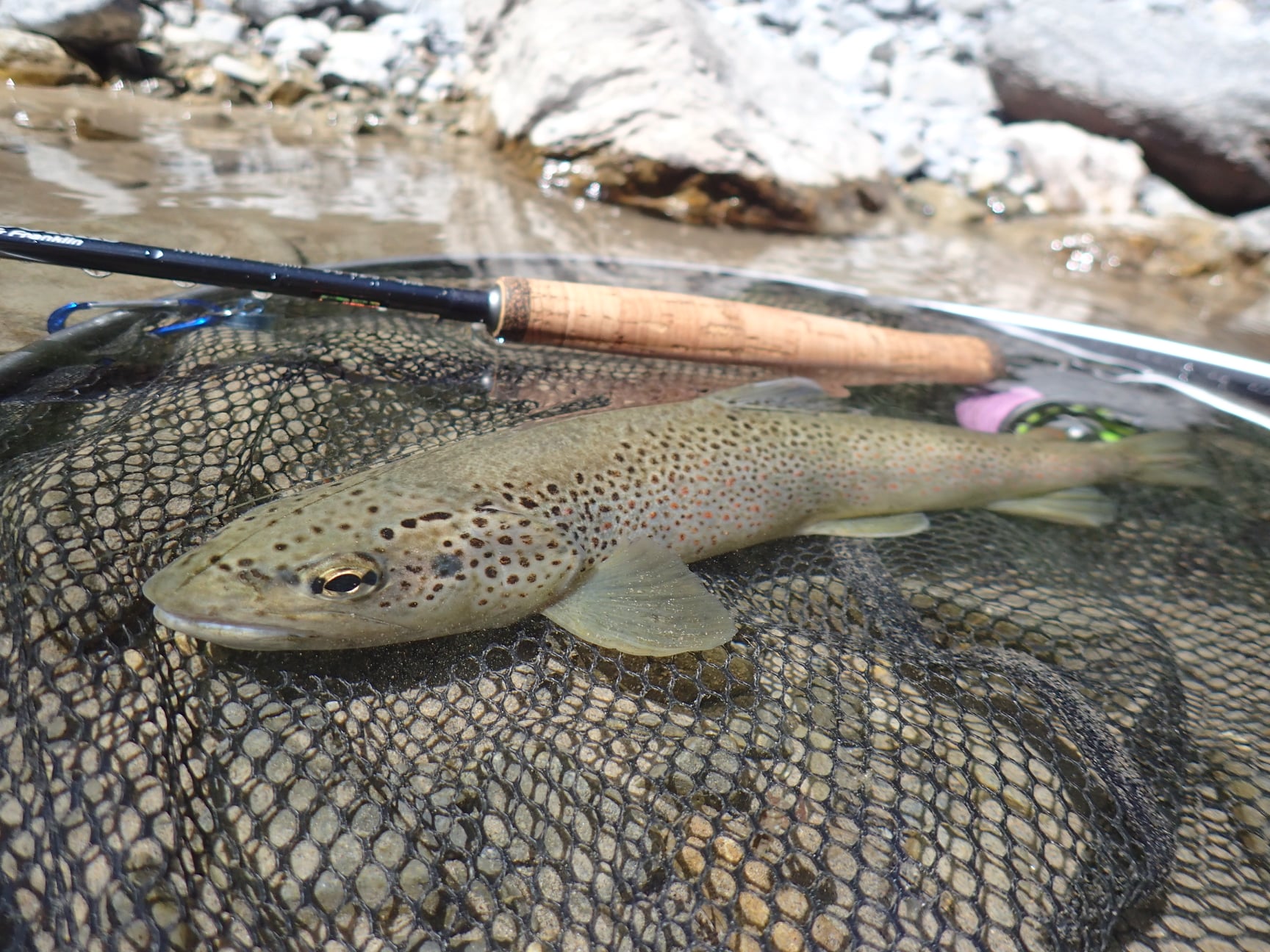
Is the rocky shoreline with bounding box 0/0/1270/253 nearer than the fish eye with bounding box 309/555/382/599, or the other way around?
the fish eye with bounding box 309/555/382/599

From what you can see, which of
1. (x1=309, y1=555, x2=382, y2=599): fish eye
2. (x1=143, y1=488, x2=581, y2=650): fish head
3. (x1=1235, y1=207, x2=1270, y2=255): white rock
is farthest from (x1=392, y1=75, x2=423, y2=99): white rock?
(x1=1235, y1=207, x2=1270, y2=255): white rock

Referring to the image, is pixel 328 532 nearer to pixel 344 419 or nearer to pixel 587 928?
pixel 344 419

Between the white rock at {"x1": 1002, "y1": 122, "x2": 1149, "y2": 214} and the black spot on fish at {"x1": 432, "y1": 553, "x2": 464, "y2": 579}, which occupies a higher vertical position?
the white rock at {"x1": 1002, "y1": 122, "x2": 1149, "y2": 214}

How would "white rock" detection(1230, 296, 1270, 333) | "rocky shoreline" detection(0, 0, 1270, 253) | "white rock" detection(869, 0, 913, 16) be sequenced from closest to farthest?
"white rock" detection(1230, 296, 1270, 333), "rocky shoreline" detection(0, 0, 1270, 253), "white rock" detection(869, 0, 913, 16)

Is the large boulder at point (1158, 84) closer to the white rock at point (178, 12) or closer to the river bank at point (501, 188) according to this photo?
the river bank at point (501, 188)

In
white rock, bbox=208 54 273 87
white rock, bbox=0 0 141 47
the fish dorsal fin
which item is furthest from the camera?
white rock, bbox=208 54 273 87

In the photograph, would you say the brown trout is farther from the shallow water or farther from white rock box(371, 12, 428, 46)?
white rock box(371, 12, 428, 46)

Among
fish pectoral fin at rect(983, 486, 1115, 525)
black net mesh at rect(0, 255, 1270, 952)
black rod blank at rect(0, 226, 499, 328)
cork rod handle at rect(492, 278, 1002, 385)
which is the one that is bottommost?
black net mesh at rect(0, 255, 1270, 952)

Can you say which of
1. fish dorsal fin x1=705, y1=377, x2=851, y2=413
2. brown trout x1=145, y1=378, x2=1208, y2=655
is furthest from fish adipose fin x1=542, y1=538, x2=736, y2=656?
fish dorsal fin x1=705, y1=377, x2=851, y2=413
